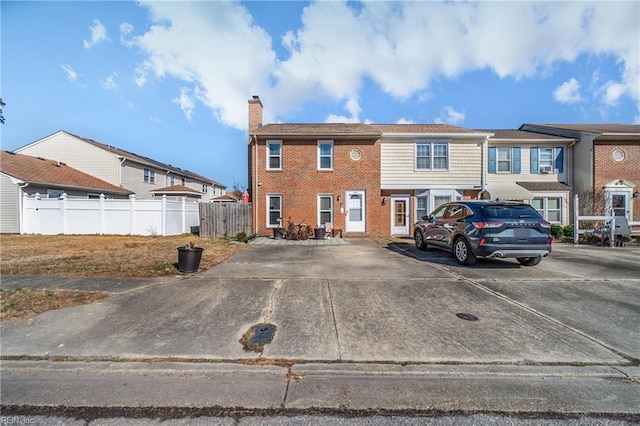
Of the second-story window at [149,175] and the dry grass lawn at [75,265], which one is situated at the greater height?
the second-story window at [149,175]

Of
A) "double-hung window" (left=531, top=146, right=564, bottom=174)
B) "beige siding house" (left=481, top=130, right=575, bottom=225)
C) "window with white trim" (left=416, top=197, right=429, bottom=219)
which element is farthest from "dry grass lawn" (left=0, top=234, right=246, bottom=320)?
"double-hung window" (left=531, top=146, right=564, bottom=174)

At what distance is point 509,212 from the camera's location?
23.7 feet

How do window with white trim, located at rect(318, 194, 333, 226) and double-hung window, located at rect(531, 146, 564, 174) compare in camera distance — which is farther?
double-hung window, located at rect(531, 146, 564, 174)

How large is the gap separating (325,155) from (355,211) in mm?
3448

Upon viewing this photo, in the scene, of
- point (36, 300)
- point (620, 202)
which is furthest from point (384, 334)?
point (620, 202)

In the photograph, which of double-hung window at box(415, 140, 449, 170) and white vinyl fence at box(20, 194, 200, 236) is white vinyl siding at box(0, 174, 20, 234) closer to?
white vinyl fence at box(20, 194, 200, 236)

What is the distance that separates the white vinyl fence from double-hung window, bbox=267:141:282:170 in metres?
6.07

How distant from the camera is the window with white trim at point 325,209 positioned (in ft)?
50.4

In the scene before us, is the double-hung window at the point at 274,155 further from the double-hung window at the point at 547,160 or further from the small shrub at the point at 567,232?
the small shrub at the point at 567,232

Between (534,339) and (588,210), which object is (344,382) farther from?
(588,210)

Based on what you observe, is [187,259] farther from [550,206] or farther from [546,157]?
[546,157]

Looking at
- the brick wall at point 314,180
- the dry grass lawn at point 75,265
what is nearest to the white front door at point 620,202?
the brick wall at point 314,180

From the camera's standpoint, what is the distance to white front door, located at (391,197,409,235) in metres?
15.5

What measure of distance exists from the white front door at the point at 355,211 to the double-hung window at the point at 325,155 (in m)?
1.85
